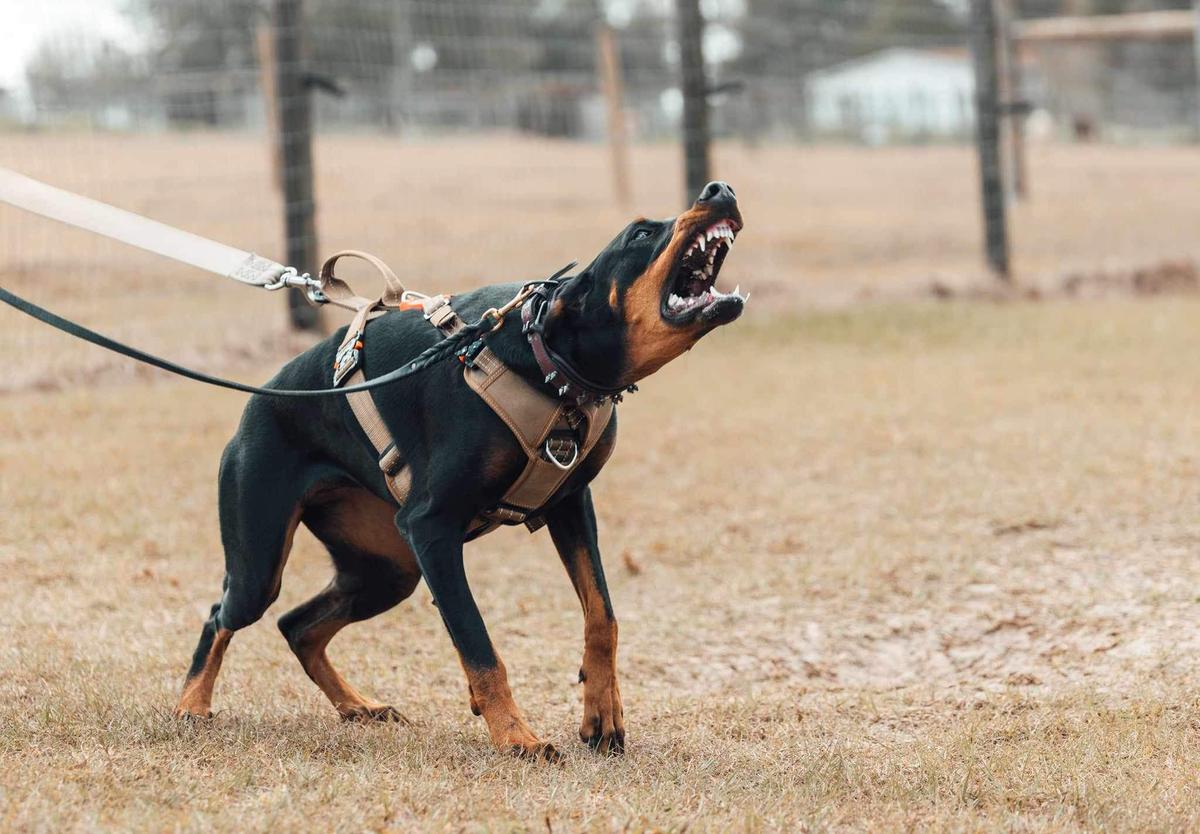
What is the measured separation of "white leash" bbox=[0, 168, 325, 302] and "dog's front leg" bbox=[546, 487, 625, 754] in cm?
92

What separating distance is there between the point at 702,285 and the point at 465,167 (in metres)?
10.8

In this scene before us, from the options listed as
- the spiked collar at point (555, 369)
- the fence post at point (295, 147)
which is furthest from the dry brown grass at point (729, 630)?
the fence post at point (295, 147)

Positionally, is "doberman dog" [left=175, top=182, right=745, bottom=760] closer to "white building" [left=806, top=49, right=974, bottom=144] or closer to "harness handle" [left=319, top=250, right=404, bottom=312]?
"harness handle" [left=319, top=250, right=404, bottom=312]

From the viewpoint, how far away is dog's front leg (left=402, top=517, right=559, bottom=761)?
368 centimetres

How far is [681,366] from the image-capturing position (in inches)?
401

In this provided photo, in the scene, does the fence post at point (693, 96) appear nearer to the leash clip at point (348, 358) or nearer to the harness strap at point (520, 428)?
the leash clip at point (348, 358)

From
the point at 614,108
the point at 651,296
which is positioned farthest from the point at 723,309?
the point at 614,108

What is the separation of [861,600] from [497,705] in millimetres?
2229

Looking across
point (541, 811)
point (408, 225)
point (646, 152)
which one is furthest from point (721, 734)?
point (646, 152)

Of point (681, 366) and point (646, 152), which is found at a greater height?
point (646, 152)

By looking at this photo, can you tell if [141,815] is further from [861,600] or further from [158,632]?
[861,600]

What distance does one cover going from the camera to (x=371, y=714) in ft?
14.0

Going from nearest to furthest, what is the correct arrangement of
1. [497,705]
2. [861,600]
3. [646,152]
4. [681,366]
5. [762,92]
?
[497,705] < [861,600] < [681,366] < [646,152] < [762,92]

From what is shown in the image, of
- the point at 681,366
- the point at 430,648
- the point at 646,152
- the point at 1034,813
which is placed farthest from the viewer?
the point at 646,152
